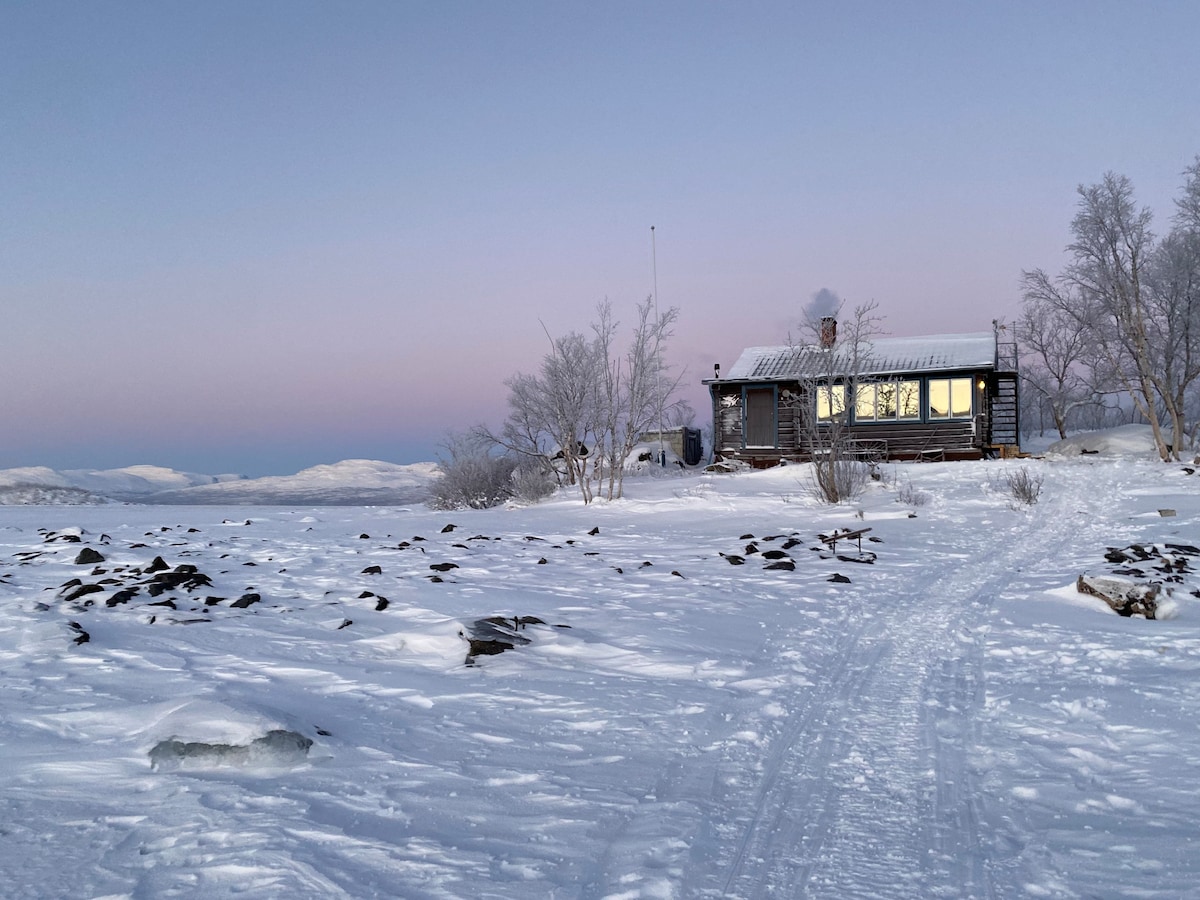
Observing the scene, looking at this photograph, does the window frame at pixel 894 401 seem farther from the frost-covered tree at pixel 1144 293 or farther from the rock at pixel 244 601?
the rock at pixel 244 601

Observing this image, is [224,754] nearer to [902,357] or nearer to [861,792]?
[861,792]

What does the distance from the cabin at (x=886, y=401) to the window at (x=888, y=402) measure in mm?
33

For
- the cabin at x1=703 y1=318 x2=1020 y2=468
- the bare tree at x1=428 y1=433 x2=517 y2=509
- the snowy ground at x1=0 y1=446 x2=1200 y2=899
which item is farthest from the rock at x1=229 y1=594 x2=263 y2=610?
the cabin at x1=703 y1=318 x2=1020 y2=468

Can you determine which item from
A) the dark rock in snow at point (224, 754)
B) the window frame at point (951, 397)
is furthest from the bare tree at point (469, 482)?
the dark rock in snow at point (224, 754)

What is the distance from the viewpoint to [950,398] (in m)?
27.0

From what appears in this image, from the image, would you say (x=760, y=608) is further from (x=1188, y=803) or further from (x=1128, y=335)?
(x=1128, y=335)

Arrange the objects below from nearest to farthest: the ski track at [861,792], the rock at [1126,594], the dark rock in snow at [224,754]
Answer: the ski track at [861,792] → the dark rock in snow at [224,754] → the rock at [1126,594]

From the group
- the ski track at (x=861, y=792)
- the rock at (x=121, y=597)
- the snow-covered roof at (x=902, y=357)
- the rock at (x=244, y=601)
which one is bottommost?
the ski track at (x=861, y=792)

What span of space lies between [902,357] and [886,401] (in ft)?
5.58

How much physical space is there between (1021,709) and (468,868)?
12.6 ft

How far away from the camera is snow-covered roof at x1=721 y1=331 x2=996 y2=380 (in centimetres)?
2677

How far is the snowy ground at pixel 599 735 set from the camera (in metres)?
3.12

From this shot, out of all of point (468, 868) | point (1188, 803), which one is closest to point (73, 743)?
point (468, 868)

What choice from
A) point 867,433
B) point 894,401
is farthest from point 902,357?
point 867,433
